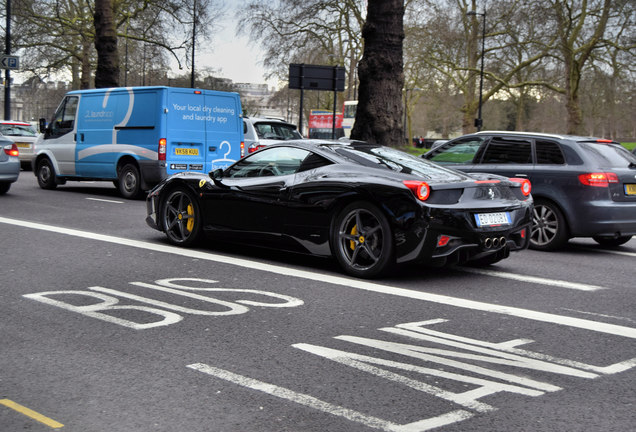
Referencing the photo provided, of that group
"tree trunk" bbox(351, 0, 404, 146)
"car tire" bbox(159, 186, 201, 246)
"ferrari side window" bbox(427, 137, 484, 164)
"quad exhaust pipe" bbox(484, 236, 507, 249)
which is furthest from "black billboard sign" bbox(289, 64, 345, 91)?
"quad exhaust pipe" bbox(484, 236, 507, 249)

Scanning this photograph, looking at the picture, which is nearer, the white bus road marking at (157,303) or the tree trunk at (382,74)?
the white bus road marking at (157,303)

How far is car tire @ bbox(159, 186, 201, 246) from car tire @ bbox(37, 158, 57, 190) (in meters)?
9.09

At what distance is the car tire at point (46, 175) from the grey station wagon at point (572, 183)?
1040 cm

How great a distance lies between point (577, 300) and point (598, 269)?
78.9 inches

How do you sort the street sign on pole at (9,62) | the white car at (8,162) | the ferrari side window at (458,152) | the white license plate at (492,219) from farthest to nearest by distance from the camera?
the street sign on pole at (9,62), the white car at (8,162), the ferrari side window at (458,152), the white license plate at (492,219)

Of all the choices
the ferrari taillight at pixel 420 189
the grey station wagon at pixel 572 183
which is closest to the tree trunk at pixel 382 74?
the grey station wagon at pixel 572 183

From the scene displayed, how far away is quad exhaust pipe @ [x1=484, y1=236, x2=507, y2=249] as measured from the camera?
23.7 feet

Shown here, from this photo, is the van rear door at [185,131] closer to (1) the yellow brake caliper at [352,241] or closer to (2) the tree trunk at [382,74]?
(2) the tree trunk at [382,74]

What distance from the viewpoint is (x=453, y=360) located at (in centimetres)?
460

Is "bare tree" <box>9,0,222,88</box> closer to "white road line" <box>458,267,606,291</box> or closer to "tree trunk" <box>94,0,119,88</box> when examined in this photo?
"tree trunk" <box>94,0,119,88</box>

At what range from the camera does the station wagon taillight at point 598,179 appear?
9500 millimetres

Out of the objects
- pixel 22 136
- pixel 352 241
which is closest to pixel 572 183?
pixel 352 241

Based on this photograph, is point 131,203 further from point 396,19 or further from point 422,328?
point 422,328

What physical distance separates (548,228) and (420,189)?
11.8 ft
